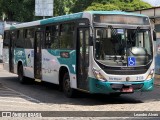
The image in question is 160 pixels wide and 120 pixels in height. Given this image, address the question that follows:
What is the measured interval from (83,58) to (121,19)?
1.72 m

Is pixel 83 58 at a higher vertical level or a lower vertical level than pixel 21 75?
higher

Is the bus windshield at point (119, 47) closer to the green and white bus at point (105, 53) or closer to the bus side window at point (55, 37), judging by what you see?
the green and white bus at point (105, 53)

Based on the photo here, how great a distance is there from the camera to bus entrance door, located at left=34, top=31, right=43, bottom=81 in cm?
1742

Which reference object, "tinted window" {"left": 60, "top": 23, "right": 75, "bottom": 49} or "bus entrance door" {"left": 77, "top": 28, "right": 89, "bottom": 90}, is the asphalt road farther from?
"tinted window" {"left": 60, "top": 23, "right": 75, "bottom": 49}

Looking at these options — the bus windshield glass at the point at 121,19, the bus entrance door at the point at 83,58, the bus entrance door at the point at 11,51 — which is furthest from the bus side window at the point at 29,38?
the bus windshield glass at the point at 121,19

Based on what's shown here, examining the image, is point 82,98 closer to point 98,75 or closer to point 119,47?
point 98,75

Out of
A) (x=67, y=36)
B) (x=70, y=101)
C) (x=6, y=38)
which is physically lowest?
(x=70, y=101)

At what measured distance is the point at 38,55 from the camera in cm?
1764

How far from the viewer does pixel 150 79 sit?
13406 millimetres

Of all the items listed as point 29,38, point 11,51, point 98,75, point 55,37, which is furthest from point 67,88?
point 11,51

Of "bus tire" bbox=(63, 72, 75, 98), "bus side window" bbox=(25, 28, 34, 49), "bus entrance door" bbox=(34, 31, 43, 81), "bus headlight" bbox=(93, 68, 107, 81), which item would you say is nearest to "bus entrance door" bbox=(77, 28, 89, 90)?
"bus headlight" bbox=(93, 68, 107, 81)

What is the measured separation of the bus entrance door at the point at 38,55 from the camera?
17422 mm

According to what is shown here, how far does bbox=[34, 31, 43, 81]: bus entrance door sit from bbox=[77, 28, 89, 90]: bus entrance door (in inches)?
153

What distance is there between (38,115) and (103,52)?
3.26 m
